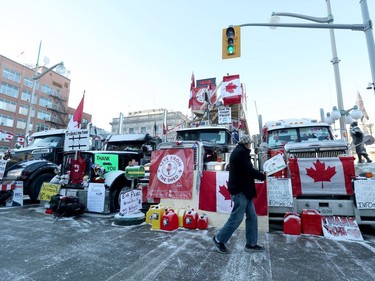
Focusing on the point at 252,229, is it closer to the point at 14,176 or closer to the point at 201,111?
the point at 14,176

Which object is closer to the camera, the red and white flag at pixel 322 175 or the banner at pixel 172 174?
the red and white flag at pixel 322 175

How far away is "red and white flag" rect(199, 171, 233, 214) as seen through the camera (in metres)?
5.70

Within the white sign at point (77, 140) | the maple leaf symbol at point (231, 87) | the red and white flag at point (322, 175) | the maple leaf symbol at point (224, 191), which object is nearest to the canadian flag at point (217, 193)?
the maple leaf symbol at point (224, 191)

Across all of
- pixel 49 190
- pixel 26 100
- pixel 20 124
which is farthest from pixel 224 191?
pixel 26 100

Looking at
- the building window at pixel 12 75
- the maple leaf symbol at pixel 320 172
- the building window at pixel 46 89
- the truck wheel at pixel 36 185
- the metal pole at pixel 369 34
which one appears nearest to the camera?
the maple leaf symbol at pixel 320 172

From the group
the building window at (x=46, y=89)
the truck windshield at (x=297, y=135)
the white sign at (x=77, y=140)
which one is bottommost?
the white sign at (x=77, y=140)

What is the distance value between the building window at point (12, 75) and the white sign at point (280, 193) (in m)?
58.9

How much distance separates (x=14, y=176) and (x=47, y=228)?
445cm

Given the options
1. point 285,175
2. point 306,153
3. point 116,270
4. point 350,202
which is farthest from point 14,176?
point 350,202

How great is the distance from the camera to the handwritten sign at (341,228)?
460cm

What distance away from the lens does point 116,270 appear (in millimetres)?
3189

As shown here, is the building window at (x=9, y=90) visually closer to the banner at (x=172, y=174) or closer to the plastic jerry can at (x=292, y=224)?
the banner at (x=172, y=174)

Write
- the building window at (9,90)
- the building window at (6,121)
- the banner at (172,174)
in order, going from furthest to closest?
the building window at (9,90), the building window at (6,121), the banner at (172,174)

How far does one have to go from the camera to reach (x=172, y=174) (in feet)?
21.6
